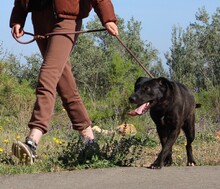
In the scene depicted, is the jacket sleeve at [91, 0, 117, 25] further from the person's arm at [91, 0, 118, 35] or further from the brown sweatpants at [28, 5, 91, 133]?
the brown sweatpants at [28, 5, 91, 133]

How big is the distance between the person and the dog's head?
61 cm

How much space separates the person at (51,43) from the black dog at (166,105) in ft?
2.22

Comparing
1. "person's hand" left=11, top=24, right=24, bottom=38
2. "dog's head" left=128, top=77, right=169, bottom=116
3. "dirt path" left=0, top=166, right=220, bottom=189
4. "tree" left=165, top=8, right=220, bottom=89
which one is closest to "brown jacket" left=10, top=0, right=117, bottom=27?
"person's hand" left=11, top=24, right=24, bottom=38

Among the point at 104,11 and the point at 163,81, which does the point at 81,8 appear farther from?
the point at 163,81

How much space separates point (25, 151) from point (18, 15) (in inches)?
60.6

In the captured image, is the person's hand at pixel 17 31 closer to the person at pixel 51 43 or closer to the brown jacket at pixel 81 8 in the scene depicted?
the person at pixel 51 43

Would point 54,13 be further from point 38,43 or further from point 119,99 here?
point 119,99

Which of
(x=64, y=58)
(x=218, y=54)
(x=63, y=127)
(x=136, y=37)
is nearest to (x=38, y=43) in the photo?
(x=64, y=58)

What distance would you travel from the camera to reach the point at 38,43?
657 centimetres

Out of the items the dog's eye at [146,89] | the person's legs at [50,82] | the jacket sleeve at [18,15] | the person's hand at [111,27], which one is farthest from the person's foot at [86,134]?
the jacket sleeve at [18,15]

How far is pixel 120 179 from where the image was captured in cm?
535

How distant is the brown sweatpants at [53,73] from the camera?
6.12m

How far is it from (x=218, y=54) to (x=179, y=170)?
15435 millimetres

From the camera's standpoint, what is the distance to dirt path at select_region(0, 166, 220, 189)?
5.15 m
